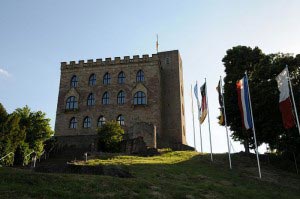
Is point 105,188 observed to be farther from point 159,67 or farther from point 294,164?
point 159,67

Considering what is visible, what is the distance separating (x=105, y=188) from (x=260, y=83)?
71.4ft

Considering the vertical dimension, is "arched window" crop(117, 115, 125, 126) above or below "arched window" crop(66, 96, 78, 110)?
below

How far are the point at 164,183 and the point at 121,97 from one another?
31.7m

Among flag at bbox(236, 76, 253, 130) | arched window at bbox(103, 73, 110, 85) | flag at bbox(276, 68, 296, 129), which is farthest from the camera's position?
arched window at bbox(103, 73, 110, 85)

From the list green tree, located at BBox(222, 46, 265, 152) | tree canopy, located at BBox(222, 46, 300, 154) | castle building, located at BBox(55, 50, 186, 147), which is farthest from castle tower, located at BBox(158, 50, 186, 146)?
tree canopy, located at BBox(222, 46, 300, 154)

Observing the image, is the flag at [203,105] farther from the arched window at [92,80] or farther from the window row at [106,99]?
the arched window at [92,80]

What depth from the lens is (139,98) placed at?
49062mm

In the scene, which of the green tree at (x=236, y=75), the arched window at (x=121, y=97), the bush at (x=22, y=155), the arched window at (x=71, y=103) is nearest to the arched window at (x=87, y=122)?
the arched window at (x=71, y=103)

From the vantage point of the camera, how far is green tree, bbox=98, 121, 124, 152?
37844mm

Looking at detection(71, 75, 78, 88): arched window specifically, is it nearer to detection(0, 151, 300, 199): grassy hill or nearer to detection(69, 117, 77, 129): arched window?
detection(69, 117, 77, 129): arched window

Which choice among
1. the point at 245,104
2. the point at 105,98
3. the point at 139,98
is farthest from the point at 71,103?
the point at 245,104

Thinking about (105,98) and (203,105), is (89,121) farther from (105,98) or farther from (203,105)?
(203,105)

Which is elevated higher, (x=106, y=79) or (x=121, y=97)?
(x=106, y=79)

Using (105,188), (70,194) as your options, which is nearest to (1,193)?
(70,194)
